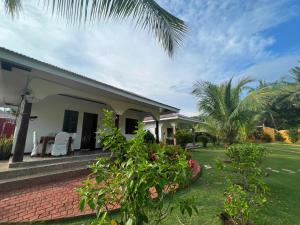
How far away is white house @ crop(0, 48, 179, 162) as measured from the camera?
228 inches

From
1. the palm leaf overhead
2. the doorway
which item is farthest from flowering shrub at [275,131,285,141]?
the palm leaf overhead

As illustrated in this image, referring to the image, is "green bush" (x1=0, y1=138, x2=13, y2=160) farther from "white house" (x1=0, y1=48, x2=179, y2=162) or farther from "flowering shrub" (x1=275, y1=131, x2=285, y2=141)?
"flowering shrub" (x1=275, y1=131, x2=285, y2=141)

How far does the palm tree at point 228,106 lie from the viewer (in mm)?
7762

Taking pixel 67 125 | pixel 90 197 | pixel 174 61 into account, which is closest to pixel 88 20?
pixel 174 61

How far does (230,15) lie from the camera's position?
229 inches

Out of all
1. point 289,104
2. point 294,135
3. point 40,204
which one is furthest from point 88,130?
point 289,104

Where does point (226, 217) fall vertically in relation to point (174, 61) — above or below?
below

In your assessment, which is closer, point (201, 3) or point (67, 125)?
point (201, 3)

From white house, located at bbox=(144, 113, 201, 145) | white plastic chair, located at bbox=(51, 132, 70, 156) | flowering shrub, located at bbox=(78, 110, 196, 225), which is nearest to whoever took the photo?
flowering shrub, located at bbox=(78, 110, 196, 225)

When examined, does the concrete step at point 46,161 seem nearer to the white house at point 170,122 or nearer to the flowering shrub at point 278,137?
the white house at point 170,122

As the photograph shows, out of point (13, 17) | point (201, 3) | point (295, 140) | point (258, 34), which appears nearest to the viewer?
point (13, 17)

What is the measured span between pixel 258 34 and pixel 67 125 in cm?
1146

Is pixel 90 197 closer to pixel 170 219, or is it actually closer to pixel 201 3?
pixel 170 219

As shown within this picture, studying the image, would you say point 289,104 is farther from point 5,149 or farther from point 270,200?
point 5,149
